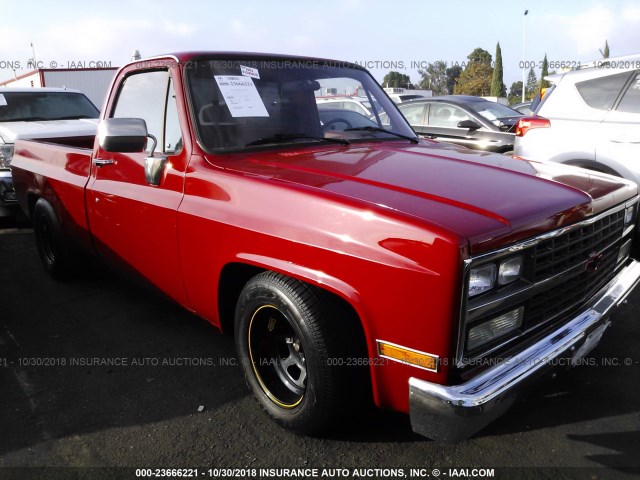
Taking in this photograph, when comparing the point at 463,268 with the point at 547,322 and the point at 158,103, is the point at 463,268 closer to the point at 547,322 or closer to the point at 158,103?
the point at 547,322

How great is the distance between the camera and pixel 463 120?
7.82m

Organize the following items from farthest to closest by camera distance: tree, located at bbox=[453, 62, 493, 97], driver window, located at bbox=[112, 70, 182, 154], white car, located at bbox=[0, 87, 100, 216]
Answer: tree, located at bbox=[453, 62, 493, 97] → white car, located at bbox=[0, 87, 100, 216] → driver window, located at bbox=[112, 70, 182, 154]

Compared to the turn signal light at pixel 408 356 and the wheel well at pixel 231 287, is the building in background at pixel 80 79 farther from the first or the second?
the turn signal light at pixel 408 356

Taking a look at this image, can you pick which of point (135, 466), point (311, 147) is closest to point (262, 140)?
point (311, 147)

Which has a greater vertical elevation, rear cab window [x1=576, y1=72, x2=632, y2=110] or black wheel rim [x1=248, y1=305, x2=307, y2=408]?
rear cab window [x1=576, y1=72, x2=632, y2=110]

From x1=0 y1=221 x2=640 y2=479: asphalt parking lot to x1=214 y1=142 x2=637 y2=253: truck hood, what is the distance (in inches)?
34.3

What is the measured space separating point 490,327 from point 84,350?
9.04ft

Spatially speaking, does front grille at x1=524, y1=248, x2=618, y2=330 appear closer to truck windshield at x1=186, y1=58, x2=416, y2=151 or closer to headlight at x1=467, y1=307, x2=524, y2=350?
headlight at x1=467, y1=307, x2=524, y2=350

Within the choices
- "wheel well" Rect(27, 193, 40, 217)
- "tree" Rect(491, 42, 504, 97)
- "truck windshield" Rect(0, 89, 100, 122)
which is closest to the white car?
"truck windshield" Rect(0, 89, 100, 122)

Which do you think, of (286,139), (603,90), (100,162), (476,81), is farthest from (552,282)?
(476,81)

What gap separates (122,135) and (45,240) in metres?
2.48

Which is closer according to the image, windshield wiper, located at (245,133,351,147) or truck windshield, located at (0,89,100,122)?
windshield wiper, located at (245,133,351,147)

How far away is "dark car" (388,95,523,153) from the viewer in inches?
299

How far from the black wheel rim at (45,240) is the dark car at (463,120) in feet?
16.2
